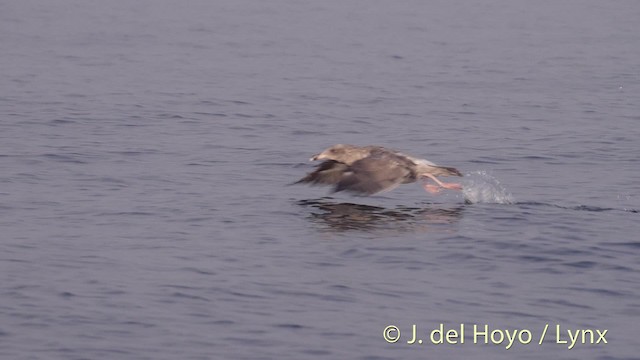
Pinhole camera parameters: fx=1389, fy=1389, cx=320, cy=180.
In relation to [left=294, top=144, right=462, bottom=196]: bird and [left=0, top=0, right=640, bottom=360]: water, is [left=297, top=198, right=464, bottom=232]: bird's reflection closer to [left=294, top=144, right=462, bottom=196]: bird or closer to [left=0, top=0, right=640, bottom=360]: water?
[left=0, top=0, right=640, bottom=360]: water

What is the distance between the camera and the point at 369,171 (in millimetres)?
16656

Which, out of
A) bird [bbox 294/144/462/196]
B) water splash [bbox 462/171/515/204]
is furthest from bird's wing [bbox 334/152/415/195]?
water splash [bbox 462/171/515/204]

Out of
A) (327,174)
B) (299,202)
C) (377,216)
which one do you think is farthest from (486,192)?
(299,202)

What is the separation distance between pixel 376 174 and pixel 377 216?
655 millimetres

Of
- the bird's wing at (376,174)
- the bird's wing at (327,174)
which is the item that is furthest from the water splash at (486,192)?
the bird's wing at (327,174)

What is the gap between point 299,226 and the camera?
1638cm

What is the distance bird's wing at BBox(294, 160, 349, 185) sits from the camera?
56.8ft

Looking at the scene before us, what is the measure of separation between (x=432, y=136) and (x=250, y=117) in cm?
375

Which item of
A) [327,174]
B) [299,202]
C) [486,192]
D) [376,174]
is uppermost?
[376,174]

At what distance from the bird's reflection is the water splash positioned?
519 mm

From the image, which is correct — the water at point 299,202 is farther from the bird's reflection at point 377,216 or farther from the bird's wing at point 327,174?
the bird's wing at point 327,174

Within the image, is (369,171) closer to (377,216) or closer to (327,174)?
(377,216)

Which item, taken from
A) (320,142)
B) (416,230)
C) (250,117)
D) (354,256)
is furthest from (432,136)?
(354,256)

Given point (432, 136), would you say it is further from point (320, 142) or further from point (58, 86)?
point (58, 86)
